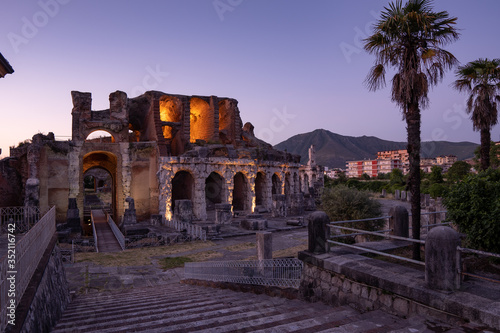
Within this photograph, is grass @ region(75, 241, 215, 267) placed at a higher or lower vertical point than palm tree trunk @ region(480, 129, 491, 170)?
lower

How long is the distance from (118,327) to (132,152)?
74.1ft

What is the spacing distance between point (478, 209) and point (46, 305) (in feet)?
30.5

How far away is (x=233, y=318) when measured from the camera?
5.25m

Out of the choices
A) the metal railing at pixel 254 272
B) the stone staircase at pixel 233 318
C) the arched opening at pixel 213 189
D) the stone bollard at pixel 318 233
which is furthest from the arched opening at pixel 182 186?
the stone bollard at pixel 318 233

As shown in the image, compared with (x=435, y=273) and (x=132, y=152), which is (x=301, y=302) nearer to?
(x=435, y=273)

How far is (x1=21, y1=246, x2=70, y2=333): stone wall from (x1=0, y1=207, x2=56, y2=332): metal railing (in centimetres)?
34

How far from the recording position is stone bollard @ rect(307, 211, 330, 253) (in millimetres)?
6977

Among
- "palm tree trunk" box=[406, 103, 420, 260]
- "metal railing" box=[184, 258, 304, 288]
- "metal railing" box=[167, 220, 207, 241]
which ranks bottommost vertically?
"metal railing" box=[167, 220, 207, 241]

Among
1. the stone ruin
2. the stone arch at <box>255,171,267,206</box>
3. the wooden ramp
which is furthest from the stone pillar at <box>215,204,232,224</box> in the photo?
the stone arch at <box>255,171,267,206</box>

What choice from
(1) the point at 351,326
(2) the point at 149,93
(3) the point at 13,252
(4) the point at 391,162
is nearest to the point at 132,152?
(2) the point at 149,93

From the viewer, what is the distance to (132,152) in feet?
86.0

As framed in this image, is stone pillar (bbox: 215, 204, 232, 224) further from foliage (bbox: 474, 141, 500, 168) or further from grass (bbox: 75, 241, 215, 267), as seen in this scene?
foliage (bbox: 474, 141, 500, 168)

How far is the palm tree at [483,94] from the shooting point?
45.4 ft

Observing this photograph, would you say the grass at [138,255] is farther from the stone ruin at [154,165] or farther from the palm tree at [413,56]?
the palm tree at [413,56]
